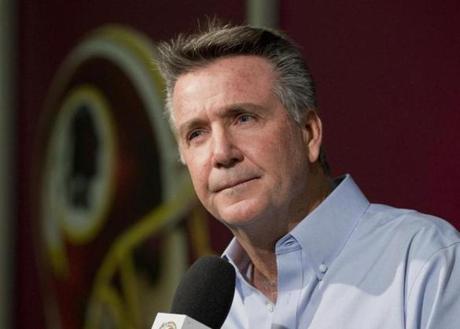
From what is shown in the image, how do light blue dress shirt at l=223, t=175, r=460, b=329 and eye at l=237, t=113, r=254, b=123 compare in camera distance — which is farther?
eye at l=237, t=113, r=254, b=123

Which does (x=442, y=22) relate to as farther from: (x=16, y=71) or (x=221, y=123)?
(x=16, y=71)

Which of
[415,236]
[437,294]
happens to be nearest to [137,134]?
[415,236]

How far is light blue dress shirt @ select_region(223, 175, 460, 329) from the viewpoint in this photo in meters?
1.39

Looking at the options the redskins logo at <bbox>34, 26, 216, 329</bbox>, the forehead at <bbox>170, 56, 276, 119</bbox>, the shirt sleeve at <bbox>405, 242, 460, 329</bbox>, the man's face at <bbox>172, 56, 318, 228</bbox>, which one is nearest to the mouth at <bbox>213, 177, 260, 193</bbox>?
the man's face at <bbox>172, 56, 318, 228</bbox>

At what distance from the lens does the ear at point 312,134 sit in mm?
1615

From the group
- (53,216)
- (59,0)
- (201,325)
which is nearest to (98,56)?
(59,0)

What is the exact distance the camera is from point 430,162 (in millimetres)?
2127

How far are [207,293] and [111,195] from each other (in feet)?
4.78

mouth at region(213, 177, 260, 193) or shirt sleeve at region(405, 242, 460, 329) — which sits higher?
mouth at region(213, 177, 260, 193)

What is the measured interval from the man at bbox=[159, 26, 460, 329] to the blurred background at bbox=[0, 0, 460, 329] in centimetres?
56

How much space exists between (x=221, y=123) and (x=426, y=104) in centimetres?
74

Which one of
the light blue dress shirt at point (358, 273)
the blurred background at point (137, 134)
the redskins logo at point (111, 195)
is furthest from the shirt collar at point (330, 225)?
the redskins logo at point (111, 195)

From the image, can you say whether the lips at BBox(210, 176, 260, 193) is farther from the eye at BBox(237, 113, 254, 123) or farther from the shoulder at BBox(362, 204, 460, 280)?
Result: the shoulder at BBox(362, 204, 460, 280)

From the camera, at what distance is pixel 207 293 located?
4.66 ft
